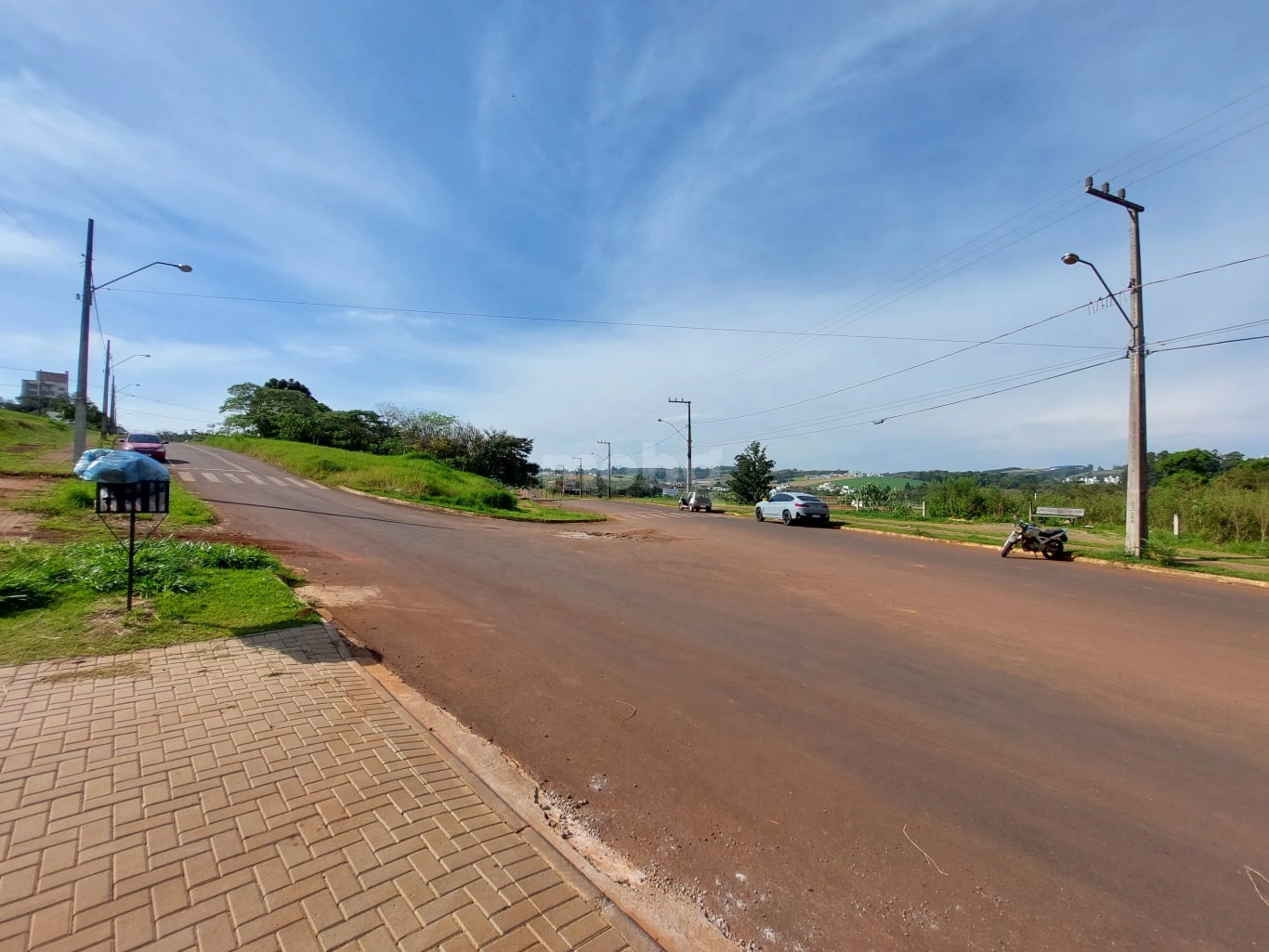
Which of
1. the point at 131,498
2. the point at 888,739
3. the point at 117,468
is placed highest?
the point at 117,468

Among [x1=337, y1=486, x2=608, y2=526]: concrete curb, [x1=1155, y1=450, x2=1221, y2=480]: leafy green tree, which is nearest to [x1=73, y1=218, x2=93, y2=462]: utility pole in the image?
[x1=337, y1=486, x2=608, y2=526]: concrete curb

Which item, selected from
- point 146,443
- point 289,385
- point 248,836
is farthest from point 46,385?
point 248,836

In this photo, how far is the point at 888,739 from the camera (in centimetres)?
420

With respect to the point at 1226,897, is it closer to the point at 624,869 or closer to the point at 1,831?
the point at 624,869

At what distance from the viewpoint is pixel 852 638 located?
6.78 m

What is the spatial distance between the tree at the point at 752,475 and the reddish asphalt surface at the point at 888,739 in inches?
1524

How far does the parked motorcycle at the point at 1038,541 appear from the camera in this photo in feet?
48.5

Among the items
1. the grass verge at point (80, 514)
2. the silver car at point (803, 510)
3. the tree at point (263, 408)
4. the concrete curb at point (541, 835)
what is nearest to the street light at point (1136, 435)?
the silver car at point (803, 510)

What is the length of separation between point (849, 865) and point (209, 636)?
580 centimetres

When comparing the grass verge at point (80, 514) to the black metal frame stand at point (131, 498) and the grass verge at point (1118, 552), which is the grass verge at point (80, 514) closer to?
the black metal frame stand at point (131, 498)

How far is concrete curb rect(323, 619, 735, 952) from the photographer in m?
2.39

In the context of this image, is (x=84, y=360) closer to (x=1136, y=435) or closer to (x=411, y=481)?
(x=411, y=481)

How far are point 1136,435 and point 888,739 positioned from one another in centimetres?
1530

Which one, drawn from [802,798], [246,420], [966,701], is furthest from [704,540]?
[246,420]
